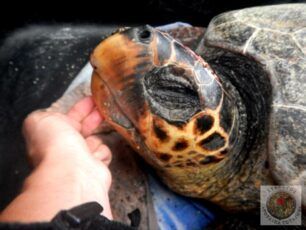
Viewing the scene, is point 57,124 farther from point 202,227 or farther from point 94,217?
point 202,227

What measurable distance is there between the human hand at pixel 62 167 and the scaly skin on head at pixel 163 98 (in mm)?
75

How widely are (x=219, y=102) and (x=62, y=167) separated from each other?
0.29 meters

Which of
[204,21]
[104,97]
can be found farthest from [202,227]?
[204,21]

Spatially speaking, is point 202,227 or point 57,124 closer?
point 57,124

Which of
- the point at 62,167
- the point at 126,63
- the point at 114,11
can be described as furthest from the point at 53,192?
the point at 114,11

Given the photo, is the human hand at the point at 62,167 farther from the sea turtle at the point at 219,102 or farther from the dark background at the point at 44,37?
the dark background at the point at 44,37

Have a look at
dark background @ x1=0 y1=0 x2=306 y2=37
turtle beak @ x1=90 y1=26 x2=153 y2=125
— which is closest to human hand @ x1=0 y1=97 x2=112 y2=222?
turtle beak @ x1=90 y1=26 x2=153 y2=125

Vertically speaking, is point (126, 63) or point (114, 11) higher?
point (126, 63)

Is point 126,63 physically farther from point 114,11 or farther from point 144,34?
point 114,11

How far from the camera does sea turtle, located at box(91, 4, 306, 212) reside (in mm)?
701

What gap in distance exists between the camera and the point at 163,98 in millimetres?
Answer: 725

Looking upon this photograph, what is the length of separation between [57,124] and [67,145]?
2.7 inches

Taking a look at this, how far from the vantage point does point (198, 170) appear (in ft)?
2.68

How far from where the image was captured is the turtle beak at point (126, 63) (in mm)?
690
